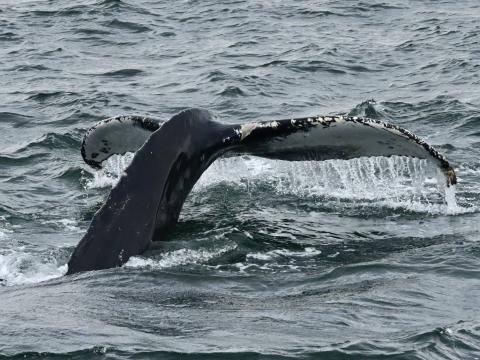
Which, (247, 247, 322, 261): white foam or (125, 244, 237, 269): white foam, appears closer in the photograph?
(125, 244, 237, 269): white foam

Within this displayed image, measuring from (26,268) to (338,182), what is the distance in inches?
171

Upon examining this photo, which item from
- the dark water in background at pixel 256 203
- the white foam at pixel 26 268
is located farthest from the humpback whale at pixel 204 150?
the white foam at pixel 26 268

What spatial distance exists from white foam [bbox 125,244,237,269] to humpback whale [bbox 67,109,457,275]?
0.28ft

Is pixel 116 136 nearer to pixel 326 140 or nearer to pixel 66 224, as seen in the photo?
pixel 66 224

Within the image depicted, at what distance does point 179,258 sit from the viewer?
9461 mm

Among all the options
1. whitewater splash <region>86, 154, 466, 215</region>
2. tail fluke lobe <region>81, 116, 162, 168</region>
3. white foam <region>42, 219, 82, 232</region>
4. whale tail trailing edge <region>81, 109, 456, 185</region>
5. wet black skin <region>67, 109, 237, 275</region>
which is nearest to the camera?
wet black skin <region>67, 109, 237, 275</region>

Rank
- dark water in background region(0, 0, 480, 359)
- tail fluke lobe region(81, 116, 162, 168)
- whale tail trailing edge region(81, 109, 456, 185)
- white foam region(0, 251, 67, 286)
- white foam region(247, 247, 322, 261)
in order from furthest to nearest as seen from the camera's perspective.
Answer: tail fluke lobe region(81, 116, 162, 168) → white foam region(247, 247, 322, 261) → white foam region(0, 251, 67, 286) → whale tail trailing edge region(81, 109, 456, 185) → dark water in background region(0, 0, 480, 359)

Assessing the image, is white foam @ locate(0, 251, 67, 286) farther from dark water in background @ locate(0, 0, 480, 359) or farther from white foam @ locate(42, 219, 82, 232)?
white foam @ locate(42, 219, 82, 232)

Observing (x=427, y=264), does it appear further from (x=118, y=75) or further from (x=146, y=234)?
(x=118, y=75)

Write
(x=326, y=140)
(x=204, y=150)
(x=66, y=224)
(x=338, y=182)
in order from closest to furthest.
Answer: (x=326, y=140) → (x=204, y=150) → (x=66, y=224) → (x=338, y=182)

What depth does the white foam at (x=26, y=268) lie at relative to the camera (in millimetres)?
9438

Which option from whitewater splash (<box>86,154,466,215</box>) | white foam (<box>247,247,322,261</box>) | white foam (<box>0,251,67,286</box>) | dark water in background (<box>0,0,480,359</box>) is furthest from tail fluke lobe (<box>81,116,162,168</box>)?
white foam (<box>247,247,322,261</box>)

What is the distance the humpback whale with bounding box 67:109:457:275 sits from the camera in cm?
884

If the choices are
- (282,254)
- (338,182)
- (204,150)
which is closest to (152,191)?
(204,150)
